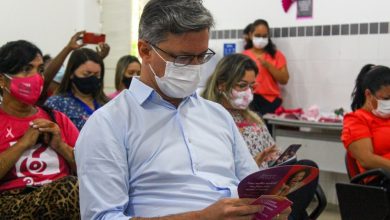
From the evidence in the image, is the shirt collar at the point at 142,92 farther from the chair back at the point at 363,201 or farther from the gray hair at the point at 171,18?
the chair back at the point at 363,201

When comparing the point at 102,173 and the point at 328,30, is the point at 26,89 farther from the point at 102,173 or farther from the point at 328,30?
the point at 328,30

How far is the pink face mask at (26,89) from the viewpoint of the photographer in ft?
8.12

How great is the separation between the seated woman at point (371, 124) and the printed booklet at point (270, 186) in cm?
179

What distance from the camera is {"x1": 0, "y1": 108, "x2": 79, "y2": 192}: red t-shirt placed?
233 centimetres

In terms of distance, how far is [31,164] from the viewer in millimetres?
2375

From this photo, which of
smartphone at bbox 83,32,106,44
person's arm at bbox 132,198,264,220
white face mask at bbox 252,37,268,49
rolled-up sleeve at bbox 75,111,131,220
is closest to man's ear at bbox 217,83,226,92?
rolled-up sleeve at bbox 75,111,131,220

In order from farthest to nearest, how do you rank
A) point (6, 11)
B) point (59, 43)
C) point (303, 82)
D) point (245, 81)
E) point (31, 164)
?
point (59, 43)
point (6, 11)
point (303, 82)
point (245, 81)
point (31, 164)

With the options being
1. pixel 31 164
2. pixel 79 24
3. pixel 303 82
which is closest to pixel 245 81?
pixel 31 164

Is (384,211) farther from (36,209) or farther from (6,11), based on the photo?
(6,11)

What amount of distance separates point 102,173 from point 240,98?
1603 mm

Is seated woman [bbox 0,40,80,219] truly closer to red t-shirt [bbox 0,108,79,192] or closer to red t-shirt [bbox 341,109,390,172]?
red t-shirt [bbox 0,108,79,192]

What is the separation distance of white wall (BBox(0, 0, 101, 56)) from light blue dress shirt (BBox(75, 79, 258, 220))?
4345 millimetres

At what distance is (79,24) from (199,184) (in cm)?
518

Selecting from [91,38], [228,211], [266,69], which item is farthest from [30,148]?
[266,69]
